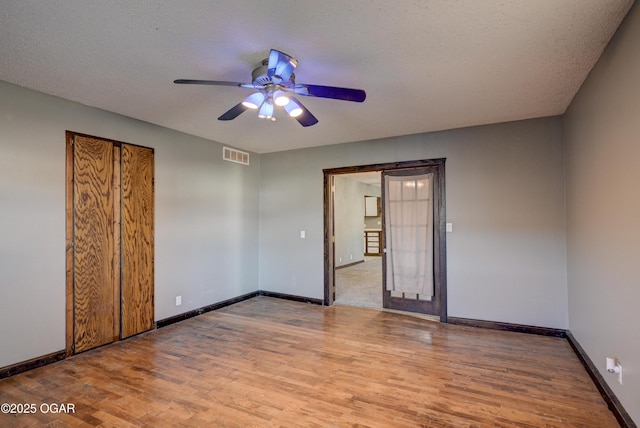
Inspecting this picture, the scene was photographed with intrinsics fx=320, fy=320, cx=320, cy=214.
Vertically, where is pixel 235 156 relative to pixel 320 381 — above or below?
above

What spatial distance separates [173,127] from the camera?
4.23m

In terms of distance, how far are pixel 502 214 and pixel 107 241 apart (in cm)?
471

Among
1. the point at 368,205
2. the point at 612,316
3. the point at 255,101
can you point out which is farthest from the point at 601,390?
the point at 368,205

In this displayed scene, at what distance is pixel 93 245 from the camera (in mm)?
3451

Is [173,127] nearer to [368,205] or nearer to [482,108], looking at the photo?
[482,108]

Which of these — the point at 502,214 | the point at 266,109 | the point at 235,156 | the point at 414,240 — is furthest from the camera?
the point at 235,156

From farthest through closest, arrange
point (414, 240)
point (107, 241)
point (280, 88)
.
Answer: point (414, 240)
point (107, 241)
point (280, 88)

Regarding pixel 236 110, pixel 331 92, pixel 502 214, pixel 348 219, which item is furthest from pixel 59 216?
pixel 348 219

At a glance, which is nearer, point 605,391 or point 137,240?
point 605,391

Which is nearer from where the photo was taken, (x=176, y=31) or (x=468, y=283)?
(x=176, y=31)

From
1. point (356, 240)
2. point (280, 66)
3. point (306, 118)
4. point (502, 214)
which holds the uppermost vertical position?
point (280, 66)

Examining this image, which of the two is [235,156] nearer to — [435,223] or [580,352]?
[435,223]

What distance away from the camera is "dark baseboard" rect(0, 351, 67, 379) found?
2.79m

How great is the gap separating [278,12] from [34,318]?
3.43 metres
